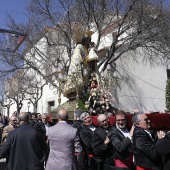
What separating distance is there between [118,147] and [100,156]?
0.88m

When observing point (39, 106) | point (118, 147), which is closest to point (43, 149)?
point (118, 147)

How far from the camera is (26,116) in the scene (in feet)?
14.2

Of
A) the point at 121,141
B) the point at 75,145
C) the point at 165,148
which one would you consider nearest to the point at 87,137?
the point at 75,145

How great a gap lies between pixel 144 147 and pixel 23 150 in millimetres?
1873

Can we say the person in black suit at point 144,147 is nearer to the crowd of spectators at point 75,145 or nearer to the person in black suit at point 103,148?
the crowd of spectators at point 75,145

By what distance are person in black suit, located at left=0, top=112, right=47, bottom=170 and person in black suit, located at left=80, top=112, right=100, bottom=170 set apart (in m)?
0.91

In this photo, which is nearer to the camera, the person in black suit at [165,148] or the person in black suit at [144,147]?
the person in black suit at [165,148]

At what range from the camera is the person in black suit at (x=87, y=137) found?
15.6 feet

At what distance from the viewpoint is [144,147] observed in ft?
10.5

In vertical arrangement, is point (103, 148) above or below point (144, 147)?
below

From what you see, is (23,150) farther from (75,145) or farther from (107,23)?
(107,23)

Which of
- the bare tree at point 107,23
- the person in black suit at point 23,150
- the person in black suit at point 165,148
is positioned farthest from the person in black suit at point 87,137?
the bare tree at point 107,23

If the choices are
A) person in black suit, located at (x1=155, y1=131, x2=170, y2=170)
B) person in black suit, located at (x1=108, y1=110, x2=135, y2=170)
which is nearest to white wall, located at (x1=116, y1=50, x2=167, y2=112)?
person in black suit, located at (x1=108, y1=110, x2=135, y2=170)

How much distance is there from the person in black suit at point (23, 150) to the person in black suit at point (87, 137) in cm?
91
